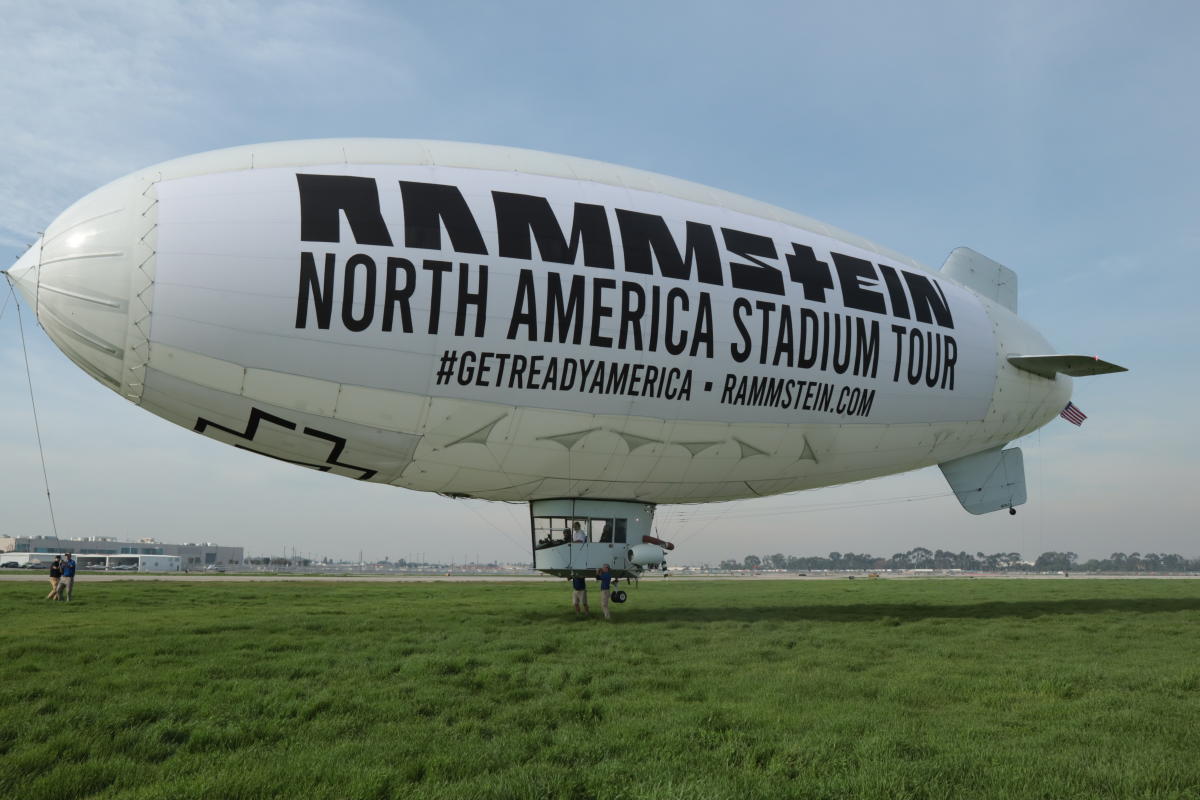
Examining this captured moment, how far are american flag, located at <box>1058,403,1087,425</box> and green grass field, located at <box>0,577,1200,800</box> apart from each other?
9.58 metres

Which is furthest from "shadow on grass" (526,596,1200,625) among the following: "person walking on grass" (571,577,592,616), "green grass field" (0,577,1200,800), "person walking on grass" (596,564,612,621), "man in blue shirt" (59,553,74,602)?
"man in blue shirt" (59,553,74,602)

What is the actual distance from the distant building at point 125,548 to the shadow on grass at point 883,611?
6240 inches

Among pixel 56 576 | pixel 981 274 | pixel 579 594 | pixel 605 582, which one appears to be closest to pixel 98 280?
pixel 605 582

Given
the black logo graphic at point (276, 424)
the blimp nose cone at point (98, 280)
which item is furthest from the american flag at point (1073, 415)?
the blimp nose cone at point (98, 280)

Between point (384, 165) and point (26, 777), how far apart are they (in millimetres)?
11130

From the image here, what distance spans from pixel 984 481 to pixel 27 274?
2374 cm

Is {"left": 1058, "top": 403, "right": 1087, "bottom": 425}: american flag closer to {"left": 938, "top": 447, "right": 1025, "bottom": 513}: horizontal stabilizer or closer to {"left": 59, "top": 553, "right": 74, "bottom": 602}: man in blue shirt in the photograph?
{"left": 938, "top": 447, "right": 1025, "bottom": 513}: horizontal stabilizer

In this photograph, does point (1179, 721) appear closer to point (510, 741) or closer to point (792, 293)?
point (510, 741)

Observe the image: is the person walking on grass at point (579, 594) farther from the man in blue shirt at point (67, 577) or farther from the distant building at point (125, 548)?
the distant building at point (125, 548)

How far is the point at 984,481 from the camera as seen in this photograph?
78.0 feet

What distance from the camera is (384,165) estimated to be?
1502cm

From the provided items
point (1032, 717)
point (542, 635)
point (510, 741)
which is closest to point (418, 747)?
point (510, 741)

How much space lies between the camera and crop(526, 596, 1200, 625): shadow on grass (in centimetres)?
2077

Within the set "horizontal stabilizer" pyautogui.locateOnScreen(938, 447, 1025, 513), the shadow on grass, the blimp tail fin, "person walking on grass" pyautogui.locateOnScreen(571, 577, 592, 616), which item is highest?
the blimp tail fin
